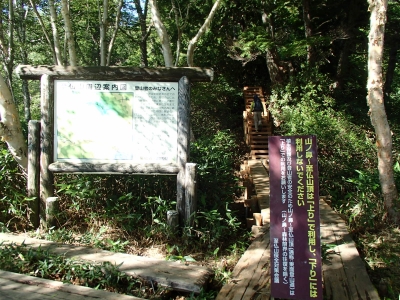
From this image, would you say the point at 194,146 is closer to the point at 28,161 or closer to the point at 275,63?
the point at 28,161

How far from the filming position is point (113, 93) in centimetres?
455

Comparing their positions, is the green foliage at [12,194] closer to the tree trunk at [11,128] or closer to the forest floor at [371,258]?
the tree trunk at [11,128]

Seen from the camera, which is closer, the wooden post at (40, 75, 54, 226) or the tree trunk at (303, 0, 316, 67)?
the wooden post at (40, 75, 54, 226)

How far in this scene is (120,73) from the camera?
4461mm

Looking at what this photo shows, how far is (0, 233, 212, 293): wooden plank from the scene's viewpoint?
314 cm

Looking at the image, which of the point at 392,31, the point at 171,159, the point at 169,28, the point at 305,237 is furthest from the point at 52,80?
the point at 392,31

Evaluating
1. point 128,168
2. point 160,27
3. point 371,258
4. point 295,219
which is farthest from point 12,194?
point 160,27

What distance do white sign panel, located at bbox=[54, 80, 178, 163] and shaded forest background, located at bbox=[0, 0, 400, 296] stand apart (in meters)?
0.69

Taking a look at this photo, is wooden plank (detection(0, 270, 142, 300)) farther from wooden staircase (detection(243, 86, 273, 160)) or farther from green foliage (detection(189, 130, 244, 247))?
wooden staircase (detection(243, 86, 273, 160))

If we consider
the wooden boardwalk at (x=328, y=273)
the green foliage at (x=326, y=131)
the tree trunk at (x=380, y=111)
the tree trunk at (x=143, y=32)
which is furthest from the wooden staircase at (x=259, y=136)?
the tree trunk at (x=143, y=32)

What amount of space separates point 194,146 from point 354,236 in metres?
3.19

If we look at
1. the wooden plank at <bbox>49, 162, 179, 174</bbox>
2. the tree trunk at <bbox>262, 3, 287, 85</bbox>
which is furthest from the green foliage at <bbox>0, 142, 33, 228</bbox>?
the tree trunk at <bbox>262, 3, 287, 85</bbox>

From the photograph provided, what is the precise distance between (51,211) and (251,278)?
2.93 metres

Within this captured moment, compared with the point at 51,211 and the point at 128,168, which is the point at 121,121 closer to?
the point at 128,168
